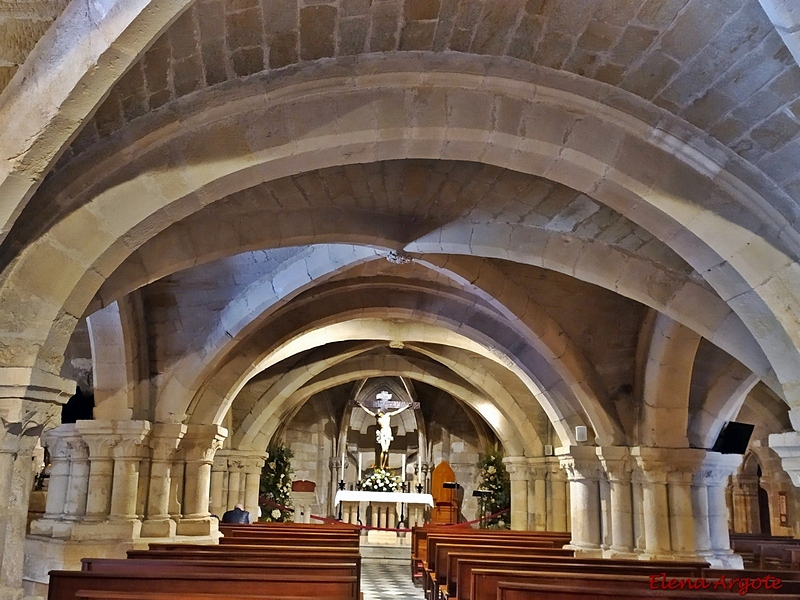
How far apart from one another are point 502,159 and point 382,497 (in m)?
11.8

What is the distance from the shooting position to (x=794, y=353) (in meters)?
3.96

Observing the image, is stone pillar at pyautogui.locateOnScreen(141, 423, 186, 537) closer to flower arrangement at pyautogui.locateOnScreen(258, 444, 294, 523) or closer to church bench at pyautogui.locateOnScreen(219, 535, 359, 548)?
church bench at pyautogui.locateOnScreen(219, 535, 359, 548)

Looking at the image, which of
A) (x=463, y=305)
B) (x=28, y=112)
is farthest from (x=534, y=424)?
(x=28, y=112)

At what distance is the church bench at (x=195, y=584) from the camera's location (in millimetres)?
4062

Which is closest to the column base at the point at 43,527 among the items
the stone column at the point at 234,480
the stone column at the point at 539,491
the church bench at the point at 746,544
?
the stone column at the point at 234,480

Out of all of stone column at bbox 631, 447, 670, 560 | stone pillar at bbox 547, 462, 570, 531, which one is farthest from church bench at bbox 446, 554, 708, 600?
stone pillar at bbox 547, 462, 570, 531

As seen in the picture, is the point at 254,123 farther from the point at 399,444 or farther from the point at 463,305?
the point at 399,444

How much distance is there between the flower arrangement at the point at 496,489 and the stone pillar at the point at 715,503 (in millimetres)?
7337

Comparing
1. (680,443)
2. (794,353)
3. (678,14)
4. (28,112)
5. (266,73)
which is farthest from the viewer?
(680,443)

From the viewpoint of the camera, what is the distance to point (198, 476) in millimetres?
8367

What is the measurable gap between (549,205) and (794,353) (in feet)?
7.17

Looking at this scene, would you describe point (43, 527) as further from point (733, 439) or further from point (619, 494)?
point (733, 439)

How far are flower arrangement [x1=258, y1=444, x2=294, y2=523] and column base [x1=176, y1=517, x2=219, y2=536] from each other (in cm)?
601

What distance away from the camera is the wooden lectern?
16.1 m
